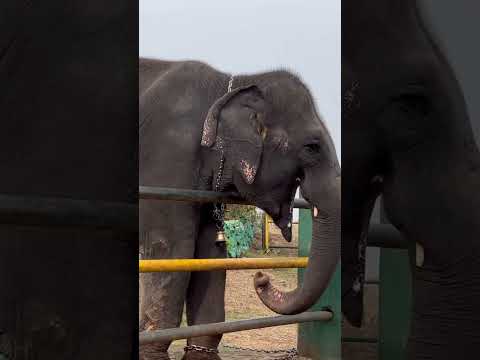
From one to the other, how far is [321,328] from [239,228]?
3675mm

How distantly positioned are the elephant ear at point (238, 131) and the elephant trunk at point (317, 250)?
186mm

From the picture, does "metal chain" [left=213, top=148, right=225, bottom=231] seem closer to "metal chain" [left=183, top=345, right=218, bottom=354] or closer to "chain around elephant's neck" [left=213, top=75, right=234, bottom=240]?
"chain around elephant's neck" [left=213, top=75, right=234, bottom=240]

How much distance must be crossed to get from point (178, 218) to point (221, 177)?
7.1 inches

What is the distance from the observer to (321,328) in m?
2.28

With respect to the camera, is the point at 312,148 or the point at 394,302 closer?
the point at 394,302

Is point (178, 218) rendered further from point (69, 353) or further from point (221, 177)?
point (69, 353)

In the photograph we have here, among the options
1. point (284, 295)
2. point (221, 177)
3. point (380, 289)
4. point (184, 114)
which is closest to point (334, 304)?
point (284, 295)

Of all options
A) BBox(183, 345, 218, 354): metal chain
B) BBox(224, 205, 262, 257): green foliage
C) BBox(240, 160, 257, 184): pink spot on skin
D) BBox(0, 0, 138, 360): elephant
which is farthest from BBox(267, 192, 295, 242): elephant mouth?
BBox(224, 205, 262, 257): green foliage

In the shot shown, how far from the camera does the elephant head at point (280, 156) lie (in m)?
2.27

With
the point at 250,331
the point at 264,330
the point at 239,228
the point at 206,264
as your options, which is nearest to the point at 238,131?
the point at 206,264

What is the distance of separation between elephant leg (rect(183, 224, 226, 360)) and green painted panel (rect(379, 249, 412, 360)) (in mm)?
2031

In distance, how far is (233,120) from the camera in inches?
92.5

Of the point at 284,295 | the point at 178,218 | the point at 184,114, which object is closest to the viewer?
the point at 284,295

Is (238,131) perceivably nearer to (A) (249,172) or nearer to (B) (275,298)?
(A) (249,172)
